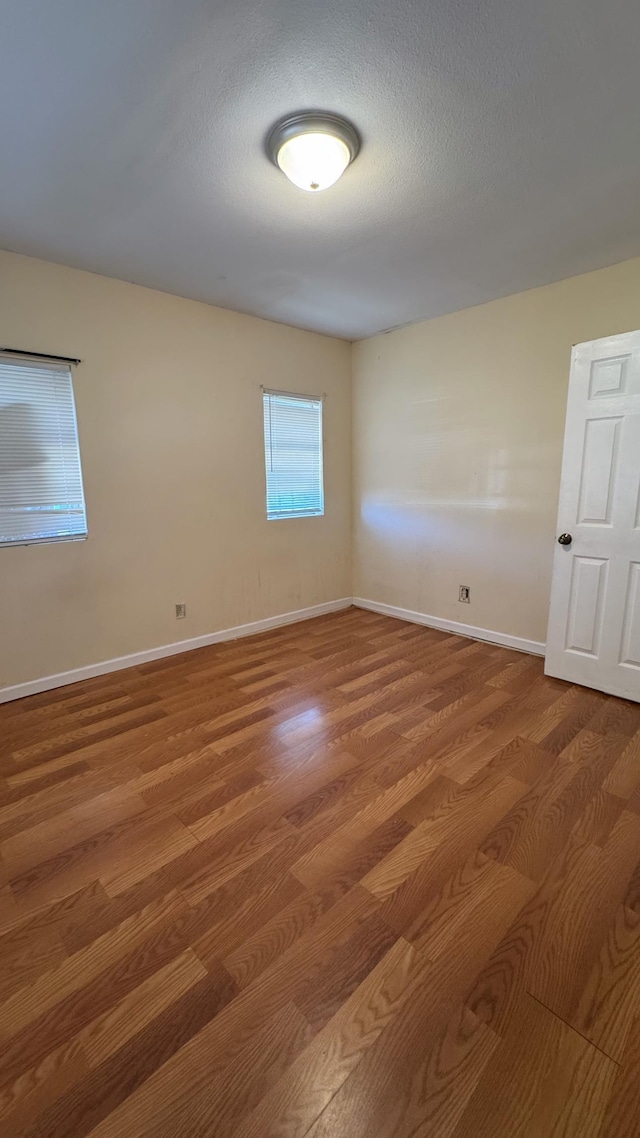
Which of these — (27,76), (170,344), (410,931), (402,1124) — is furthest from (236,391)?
(402,1124)

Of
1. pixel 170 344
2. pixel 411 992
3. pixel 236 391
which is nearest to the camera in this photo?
pixel 411 992

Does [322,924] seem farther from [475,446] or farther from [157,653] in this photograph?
[475,446]

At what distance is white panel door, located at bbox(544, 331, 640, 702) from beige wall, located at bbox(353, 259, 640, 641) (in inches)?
13.6

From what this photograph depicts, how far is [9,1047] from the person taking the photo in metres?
1.02

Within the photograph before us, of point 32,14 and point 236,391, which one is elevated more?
point 32,14

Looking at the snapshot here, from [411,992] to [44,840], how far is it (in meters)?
1.37

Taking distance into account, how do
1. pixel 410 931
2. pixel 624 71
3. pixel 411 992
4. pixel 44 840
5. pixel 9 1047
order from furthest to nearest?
1. pixel 44 840
2. pixel 624 71
3. pixel 410 931
4. pixel 411 992
5. pixel 9 1047

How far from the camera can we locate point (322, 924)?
51.3 inches

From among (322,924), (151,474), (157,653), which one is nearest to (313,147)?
(151,474)

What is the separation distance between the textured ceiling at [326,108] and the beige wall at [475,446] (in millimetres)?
372

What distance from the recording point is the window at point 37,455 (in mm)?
2531

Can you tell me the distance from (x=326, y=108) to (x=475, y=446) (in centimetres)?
235

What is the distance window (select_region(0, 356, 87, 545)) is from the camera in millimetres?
2531

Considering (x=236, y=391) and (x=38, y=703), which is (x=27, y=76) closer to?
(x=236, y=391)
